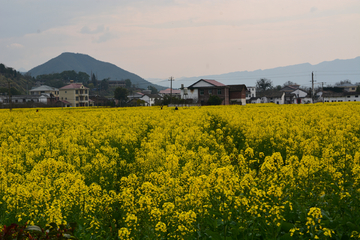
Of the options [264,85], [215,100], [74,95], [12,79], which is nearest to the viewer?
[215,100]

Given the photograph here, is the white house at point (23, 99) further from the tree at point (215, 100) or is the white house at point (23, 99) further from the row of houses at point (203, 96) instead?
the tree at point (215, 100)

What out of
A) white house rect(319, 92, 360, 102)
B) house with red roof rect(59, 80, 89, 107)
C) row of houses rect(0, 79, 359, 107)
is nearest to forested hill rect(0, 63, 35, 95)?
row of houses rect(0, 79, 359, 107)

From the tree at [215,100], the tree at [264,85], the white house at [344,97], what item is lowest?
the tree at [215,100]

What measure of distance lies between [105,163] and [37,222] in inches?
165

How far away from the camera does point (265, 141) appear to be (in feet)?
44.5

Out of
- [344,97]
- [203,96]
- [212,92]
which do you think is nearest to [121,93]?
[203,96]

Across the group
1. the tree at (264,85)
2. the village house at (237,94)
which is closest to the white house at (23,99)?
the village house at (237,94)

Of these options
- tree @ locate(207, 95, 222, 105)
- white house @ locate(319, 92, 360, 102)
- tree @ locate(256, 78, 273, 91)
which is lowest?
tree @ locate(207, 95, 222, 105)

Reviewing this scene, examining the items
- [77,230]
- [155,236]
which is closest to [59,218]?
[77,230]

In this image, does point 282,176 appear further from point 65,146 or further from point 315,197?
point 65,146

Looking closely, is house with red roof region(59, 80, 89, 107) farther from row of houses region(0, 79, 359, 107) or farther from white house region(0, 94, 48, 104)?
white house region(0, 94, 48, 104)

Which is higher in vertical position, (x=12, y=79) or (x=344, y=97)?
(x=12, y=79)

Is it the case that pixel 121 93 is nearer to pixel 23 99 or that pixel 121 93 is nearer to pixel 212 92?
pixel 23 99

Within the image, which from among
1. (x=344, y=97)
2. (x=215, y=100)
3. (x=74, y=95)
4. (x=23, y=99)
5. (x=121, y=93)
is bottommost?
(x=215, y=100)
